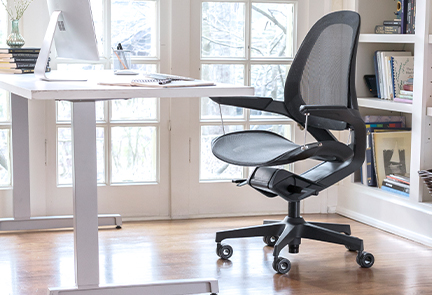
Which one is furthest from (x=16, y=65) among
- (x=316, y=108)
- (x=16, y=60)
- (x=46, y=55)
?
(x=316, y=108)

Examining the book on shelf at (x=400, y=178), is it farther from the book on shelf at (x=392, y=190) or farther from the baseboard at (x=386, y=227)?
the baseboard at (x=386, y=227)

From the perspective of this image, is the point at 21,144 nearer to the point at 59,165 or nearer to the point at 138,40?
the point at 59,165

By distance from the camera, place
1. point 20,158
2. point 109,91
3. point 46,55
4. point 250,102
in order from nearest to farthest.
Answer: point 109,91 → point 46,55 → point 250,102 → point 20,158

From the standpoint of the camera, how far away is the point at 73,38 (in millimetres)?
2357

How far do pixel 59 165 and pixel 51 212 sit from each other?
26 centimetres

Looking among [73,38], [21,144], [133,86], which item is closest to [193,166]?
[21,144]

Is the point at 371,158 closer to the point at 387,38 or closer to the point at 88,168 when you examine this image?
the point at 387,38

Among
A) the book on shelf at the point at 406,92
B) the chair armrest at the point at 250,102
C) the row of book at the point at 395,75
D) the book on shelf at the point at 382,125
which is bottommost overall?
the book on shelf at the point at 382,125

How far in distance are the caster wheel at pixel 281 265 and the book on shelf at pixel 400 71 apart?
1.24 m

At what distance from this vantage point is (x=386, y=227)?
10.2ft

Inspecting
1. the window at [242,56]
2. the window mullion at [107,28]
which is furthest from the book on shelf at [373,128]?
the window mullion at [107,28]

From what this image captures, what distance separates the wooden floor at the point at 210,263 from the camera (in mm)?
2291

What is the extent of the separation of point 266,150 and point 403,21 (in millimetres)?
1210

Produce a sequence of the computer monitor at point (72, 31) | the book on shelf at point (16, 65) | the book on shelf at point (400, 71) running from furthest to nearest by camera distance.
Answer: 1. the book on shelf at point (400, 71)
2. the book on shelf at point (16, 65)
3. the computer monitor at point (72, 31)
